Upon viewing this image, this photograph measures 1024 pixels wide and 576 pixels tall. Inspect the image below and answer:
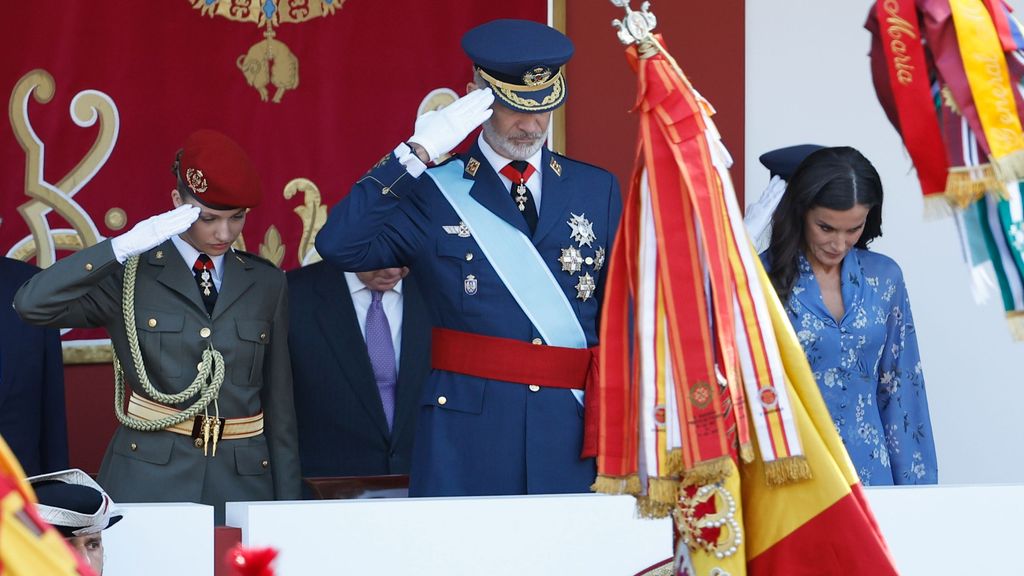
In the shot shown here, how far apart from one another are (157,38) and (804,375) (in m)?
2.77

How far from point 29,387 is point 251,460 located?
649 millimetres

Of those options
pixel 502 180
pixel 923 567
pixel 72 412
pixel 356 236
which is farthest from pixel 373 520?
pixel 72 412

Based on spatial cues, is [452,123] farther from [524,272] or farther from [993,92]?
[993,92]

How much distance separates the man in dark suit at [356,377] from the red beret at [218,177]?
0.39m

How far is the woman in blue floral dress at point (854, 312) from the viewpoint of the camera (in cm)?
374

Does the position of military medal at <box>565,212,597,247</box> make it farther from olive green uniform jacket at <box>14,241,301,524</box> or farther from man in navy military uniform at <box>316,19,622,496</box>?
olive green uniform jacket at <box>14,241,301,524</box>

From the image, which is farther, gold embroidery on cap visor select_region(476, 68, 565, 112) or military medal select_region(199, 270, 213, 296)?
military medal select_region(199, 270, 213, 296)

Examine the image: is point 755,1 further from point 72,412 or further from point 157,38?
point 72,412

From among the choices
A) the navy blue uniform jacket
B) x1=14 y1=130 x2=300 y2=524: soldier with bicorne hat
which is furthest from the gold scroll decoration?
the navy blue uniform jacket

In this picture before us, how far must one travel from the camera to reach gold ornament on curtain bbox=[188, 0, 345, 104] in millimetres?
4605

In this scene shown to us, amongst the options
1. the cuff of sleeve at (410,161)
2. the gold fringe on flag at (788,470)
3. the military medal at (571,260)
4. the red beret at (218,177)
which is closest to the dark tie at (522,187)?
the military medal at (571,260)

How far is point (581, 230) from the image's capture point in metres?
3.44

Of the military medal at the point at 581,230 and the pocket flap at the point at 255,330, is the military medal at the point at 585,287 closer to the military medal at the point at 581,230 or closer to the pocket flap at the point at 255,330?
the military medal at the point at 581,230

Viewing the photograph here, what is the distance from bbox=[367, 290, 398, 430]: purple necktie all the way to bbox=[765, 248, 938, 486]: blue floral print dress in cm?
104
